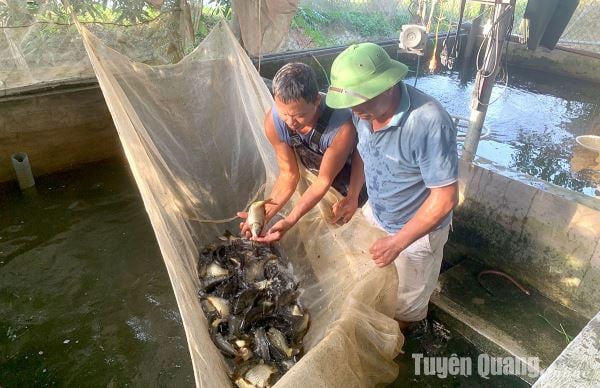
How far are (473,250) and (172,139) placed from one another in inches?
95.6

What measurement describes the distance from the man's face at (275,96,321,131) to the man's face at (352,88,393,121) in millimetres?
324

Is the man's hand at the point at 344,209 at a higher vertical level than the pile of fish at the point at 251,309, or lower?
higher

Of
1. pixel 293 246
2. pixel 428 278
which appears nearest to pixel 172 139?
pixel 293 246

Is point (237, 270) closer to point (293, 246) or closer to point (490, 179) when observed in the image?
point (293, 246)

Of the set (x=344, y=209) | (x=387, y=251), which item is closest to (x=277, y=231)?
(x=344, y=209)

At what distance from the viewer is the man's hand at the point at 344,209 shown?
234cm

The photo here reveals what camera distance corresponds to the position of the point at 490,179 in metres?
2.82

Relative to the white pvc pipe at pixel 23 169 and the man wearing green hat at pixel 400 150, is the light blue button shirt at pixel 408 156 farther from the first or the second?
the white pvc pipe at pixel 23 169

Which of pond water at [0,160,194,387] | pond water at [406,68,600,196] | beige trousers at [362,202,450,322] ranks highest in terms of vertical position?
beige trousers at [362,202,450,322]

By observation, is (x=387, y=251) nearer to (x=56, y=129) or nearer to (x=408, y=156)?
(x=408, y=156)

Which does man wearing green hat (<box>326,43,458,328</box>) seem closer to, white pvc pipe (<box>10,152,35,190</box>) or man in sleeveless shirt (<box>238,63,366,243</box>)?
man in sleeveless shirt (<box>238,63,366,243</box>)

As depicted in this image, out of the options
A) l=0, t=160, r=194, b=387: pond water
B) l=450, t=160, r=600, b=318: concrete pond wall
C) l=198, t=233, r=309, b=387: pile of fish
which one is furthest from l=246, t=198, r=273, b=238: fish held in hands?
l=450, t=160, r=600, b=318: concrete pond wall

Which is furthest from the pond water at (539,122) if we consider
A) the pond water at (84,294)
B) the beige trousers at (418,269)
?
the pond water at (84,294)

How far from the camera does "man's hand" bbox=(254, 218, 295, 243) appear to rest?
2.32 m
